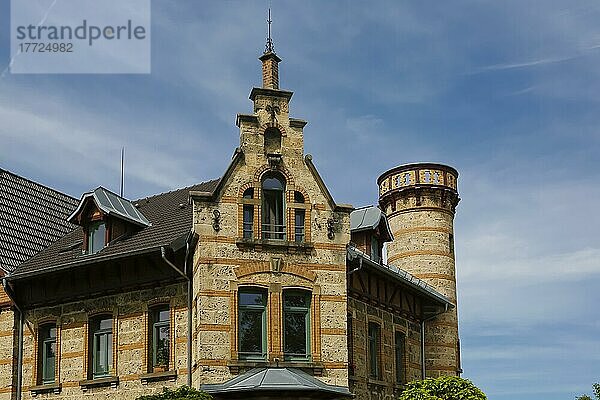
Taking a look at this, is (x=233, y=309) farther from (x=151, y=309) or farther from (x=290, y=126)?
(x=290, y=126)

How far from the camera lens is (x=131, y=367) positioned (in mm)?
27781

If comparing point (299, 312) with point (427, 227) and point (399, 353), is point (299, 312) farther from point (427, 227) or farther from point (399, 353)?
point (427, 227)

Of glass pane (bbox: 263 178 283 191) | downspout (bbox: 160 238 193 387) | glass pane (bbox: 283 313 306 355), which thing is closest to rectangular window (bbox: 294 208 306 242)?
glass pane (bbox: 263 178 283 191)

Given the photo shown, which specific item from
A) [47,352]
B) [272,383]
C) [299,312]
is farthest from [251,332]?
[47,352]

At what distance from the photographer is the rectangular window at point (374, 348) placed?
3192cm

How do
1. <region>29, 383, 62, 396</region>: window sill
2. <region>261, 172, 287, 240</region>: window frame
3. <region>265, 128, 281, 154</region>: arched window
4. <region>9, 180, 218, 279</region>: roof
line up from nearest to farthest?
<region>261, 172, 287, 240</region>: window frame, <region>265, 128, 281, 154</region>: arched window, <region>9, 180, 218, 279</region>: roof, <region>29, 383, 62, 396</region>: window sill

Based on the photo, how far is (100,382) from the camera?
28.0 m

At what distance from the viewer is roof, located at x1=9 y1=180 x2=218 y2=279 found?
92.1ft

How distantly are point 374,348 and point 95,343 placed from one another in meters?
8.74

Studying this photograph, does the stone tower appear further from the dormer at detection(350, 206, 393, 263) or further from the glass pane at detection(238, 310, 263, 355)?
the glass pane at detection(238, 310, 263, 355)

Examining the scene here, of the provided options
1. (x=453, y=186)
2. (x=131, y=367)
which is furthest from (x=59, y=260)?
(x=453, y=186)

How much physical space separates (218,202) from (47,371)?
7755mm

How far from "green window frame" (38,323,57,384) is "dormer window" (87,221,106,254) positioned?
2.47 metres

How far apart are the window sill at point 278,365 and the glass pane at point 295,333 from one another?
351 millimetres
